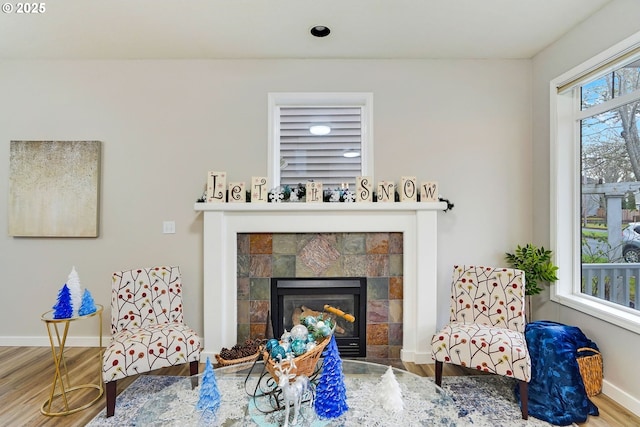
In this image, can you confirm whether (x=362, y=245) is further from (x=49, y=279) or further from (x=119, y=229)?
(x=49, y=279)

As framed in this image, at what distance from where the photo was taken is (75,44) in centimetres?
290

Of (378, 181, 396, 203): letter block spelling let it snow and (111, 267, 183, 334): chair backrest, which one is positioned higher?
(378, 181, 396, 203): letter block spelling let it snow

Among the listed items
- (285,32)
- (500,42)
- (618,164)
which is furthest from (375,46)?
(618,164)

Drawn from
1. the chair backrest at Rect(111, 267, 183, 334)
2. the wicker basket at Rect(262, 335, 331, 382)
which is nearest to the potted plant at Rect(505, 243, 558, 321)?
the wicker basket at Rect(262, 335, 331, 382)

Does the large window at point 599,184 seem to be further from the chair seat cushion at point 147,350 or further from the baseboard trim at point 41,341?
the baseboard trim at point 41,341

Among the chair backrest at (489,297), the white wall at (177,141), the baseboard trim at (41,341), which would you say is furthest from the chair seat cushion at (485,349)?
the baseboard trim at (41,341)

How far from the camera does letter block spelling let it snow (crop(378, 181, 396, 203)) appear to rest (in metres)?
2.97

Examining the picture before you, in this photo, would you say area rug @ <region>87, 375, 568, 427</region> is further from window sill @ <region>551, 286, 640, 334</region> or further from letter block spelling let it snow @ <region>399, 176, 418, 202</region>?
letter block spelling let it snow @ <region>399, 176, 418, 202</region>

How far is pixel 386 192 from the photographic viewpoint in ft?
9.78

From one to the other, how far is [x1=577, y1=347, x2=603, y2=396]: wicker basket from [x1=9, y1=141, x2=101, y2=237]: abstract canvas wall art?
12.8 ft

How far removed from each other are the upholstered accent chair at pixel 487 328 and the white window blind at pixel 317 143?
4.59 ft

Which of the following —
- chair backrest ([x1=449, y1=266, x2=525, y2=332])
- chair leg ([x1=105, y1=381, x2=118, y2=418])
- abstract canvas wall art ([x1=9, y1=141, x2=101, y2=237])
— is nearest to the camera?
chair leg ([x1=105, y1=381, x2=118, y2=418])

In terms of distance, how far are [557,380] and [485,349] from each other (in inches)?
17.2

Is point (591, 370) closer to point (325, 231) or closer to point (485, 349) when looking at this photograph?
point (485, 349)
